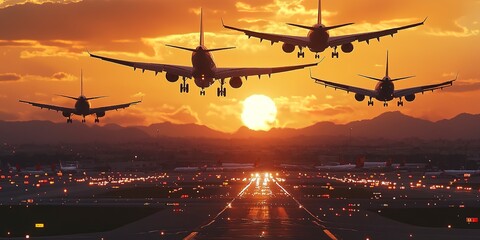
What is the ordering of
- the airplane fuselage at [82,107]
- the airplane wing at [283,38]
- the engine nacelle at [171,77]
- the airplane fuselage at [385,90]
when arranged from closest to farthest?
the airplane wing at [283,38]
the engine nacelle at [171,77]
the airplane fuselage at [385,90]
the airplane fuselage at [82,107]

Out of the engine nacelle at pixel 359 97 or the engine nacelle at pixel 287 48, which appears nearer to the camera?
the engine nacelle at pixel 287 48

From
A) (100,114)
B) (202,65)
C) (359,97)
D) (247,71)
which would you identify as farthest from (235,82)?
(100,114)

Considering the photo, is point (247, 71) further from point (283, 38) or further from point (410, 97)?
point (410, 97)

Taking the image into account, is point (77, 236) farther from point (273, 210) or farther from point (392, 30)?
point (392, 30)

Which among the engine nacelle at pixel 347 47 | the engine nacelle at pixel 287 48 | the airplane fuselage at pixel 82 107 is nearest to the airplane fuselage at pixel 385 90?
the engine nacelle at pixel 347 47

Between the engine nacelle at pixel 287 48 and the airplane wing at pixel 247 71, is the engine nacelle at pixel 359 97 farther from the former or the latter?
the engine nacelle at pixel 287 48

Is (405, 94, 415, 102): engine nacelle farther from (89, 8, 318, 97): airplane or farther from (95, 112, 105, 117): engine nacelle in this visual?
(95, 112, 105, 117): engine nacelle
